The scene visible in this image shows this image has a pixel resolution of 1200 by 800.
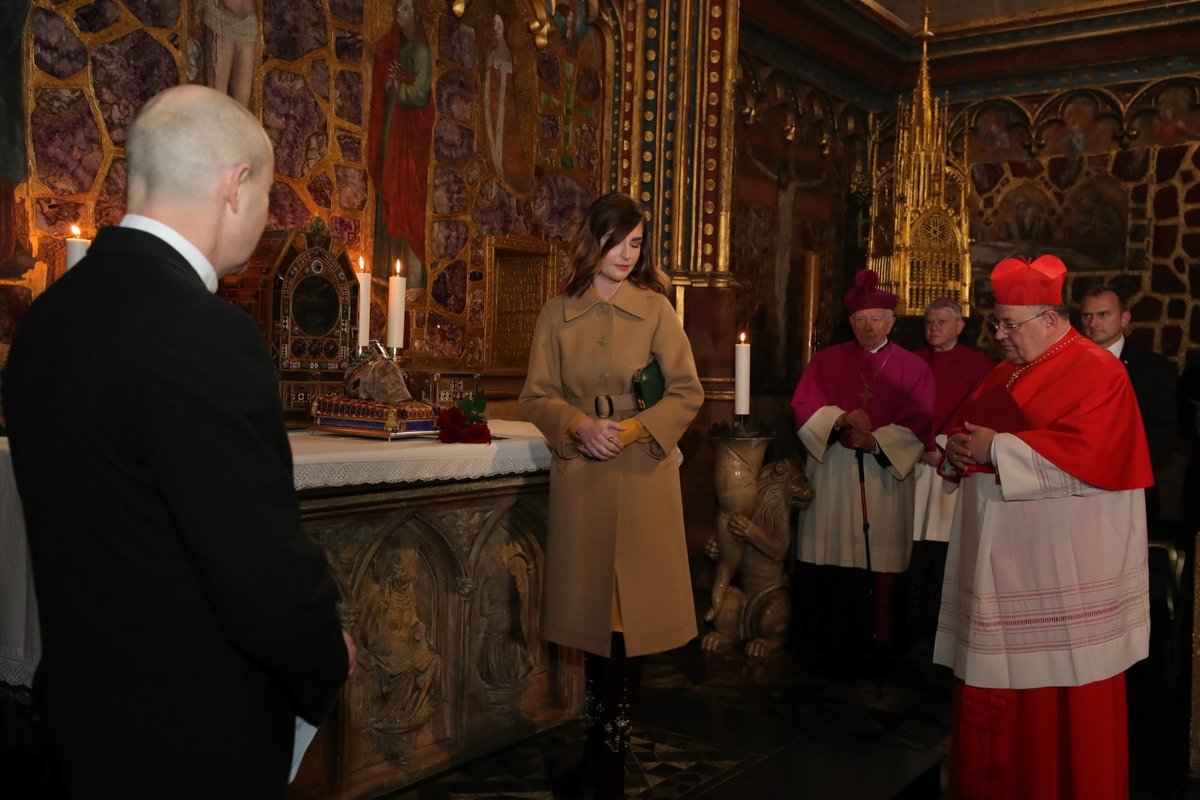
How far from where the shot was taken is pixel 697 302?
6.39 m

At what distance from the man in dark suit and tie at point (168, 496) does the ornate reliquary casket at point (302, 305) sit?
2.55 m

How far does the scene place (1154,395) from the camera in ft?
19.8

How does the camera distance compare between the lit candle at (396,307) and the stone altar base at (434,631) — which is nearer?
the stone altar base at (434,631)

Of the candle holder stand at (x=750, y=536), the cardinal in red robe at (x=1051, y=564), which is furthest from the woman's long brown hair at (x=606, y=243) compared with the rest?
the candle holder stand at (x=750, y=536)

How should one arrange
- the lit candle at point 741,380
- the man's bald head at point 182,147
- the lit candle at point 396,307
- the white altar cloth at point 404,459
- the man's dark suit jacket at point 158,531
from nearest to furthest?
the man's dark suit jacket at point 158,531 → the man's bald head at point 182,147 → the white altar cloth at point 404,459 → the lit candle at point 396,307 → the lit candle at point 741,380

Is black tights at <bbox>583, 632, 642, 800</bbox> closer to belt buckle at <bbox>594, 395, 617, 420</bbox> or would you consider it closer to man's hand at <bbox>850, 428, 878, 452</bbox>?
belt buckle at <bbox>594, 395, 617, 420</bbox>

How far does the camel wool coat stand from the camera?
12.0 ft

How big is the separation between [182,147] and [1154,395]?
5926mm

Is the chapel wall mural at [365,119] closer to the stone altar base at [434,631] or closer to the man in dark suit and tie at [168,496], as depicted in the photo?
the stone altar base at [434,631]

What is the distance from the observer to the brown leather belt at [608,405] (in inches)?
149

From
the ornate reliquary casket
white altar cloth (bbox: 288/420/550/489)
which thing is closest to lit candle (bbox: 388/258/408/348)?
the ornate reliquary casket

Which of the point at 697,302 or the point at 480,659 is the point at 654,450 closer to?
the point at 480,659

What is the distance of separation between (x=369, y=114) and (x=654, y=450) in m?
2.31

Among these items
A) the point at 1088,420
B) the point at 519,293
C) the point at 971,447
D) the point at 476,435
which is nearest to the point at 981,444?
the point at 971,447
